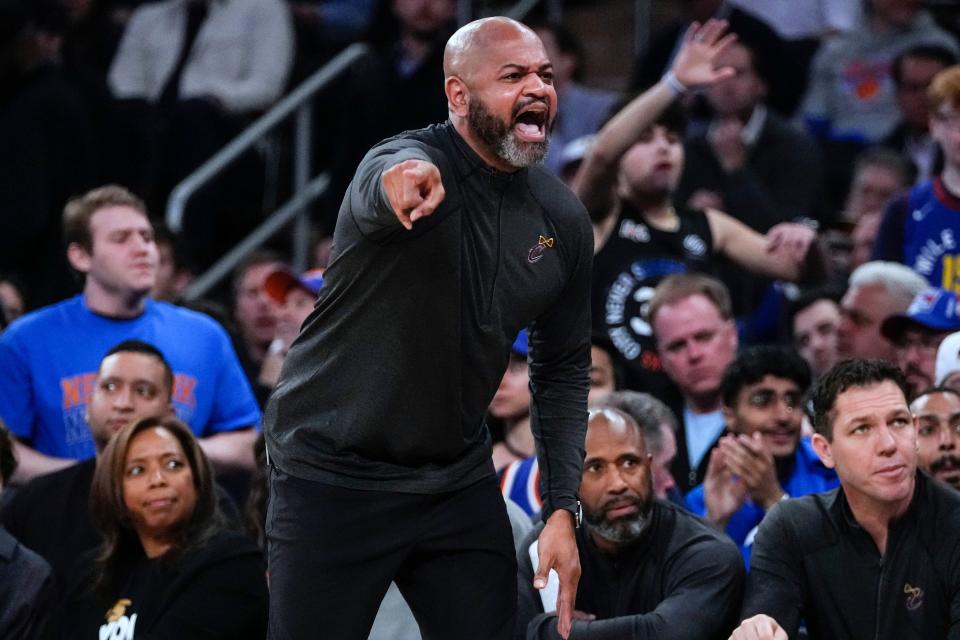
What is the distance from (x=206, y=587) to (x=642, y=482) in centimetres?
132

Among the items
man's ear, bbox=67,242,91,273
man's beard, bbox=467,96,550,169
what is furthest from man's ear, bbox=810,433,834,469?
man's ear, bbox=67,242,91,273

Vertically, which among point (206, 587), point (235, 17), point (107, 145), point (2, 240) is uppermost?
point (235, 17)

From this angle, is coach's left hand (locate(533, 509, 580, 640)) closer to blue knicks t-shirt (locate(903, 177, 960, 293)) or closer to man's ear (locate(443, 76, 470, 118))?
man's ear (locate(443, 76, 470, 118))

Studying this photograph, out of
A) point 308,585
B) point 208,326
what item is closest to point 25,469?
point 208,326

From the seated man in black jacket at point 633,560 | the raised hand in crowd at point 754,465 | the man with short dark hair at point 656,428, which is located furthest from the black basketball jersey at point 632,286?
the seated man in black jacket at point 633,560

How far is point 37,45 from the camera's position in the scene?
8594 millimetres

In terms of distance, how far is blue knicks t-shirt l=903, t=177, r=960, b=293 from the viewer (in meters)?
6.69

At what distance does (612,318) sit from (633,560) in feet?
6.61

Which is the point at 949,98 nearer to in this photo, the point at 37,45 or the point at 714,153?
the point at 714,153

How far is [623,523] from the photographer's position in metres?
4.72

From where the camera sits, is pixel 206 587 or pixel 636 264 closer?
pixel 206 587

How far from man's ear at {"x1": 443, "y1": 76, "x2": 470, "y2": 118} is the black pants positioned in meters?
0.80

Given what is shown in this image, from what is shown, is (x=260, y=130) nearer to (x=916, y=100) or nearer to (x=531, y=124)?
(x=916, y=100)

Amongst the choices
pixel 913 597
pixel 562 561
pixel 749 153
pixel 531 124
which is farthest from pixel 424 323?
pixel 749 153
